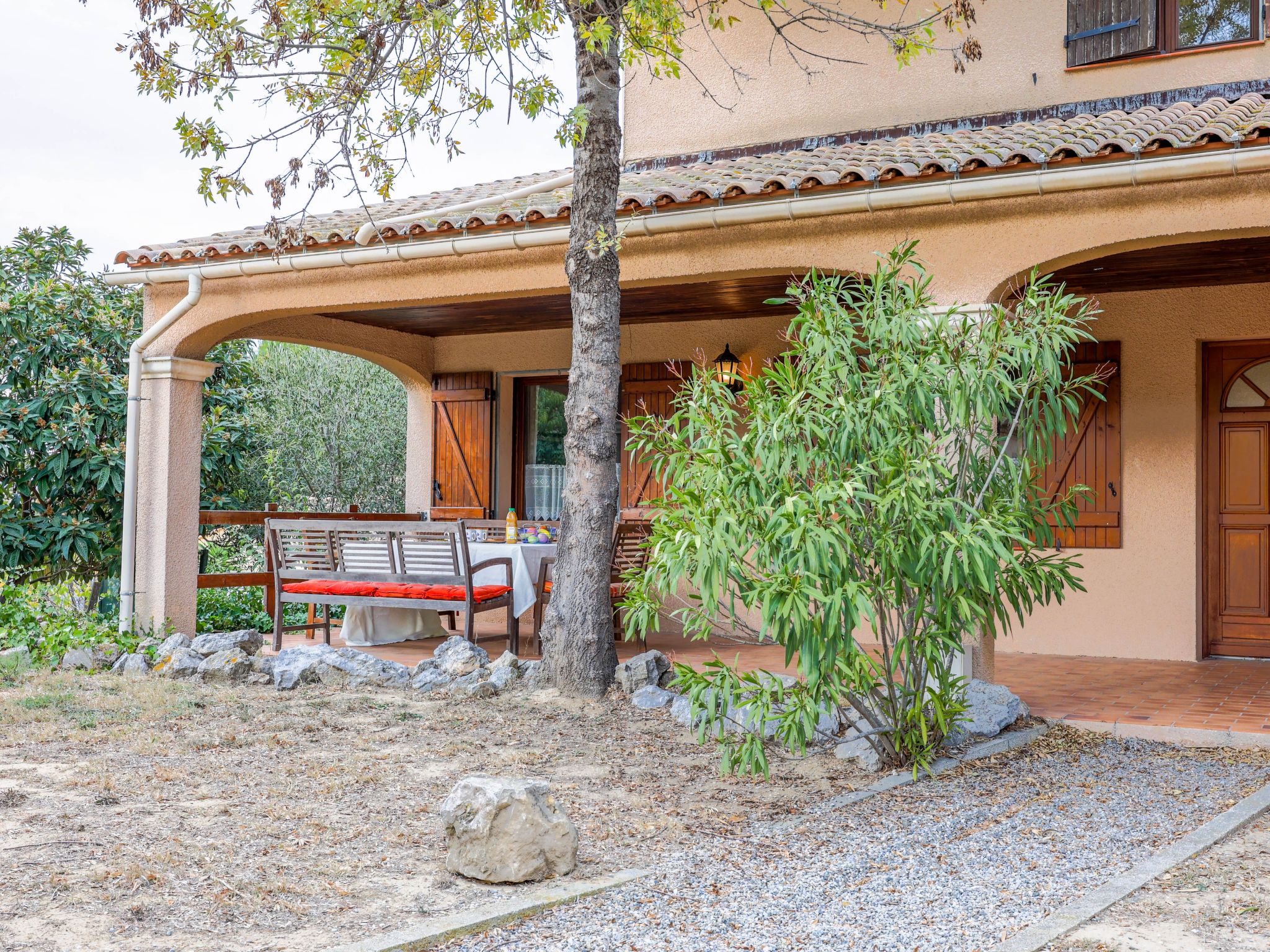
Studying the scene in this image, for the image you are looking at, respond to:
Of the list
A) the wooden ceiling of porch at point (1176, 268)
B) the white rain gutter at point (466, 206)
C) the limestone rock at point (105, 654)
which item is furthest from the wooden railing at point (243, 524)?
the wooden ceiling of porch at point (1176, 268)

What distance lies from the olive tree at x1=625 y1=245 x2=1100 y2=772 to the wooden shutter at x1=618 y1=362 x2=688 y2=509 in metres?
4.82

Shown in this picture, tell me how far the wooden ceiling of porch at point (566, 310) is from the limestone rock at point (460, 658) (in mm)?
2457

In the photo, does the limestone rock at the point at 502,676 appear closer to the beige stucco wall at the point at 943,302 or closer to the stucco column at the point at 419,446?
the beige stucco wall at the point at 943,302

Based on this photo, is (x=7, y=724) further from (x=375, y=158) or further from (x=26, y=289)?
(x=26, y=289)

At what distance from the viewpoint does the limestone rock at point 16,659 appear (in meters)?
7.07

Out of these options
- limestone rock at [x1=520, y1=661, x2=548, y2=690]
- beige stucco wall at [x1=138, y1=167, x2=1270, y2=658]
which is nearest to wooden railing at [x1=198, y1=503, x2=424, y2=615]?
beige stucco wall at [x1=138, y1=167, x2=1270, y2=658]

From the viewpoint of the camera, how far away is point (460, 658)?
6766mm

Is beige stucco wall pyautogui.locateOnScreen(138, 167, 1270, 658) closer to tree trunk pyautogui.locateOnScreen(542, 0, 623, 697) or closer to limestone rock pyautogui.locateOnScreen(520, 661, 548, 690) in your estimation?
tree trunk pyautogui.locateOnScreen(542, 0, 623, 697)

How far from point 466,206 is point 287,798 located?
4.86 m

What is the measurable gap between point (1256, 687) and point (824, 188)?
12.1ft

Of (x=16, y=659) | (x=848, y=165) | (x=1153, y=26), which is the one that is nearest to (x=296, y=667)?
(x=16, y=659)

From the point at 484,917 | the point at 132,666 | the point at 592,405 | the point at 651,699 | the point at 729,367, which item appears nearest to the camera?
the point at 484,917

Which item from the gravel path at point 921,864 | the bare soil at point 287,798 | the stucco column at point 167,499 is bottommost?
the bare soil at point 287,798

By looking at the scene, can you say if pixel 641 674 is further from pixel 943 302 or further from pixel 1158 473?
pixel 1158 473
